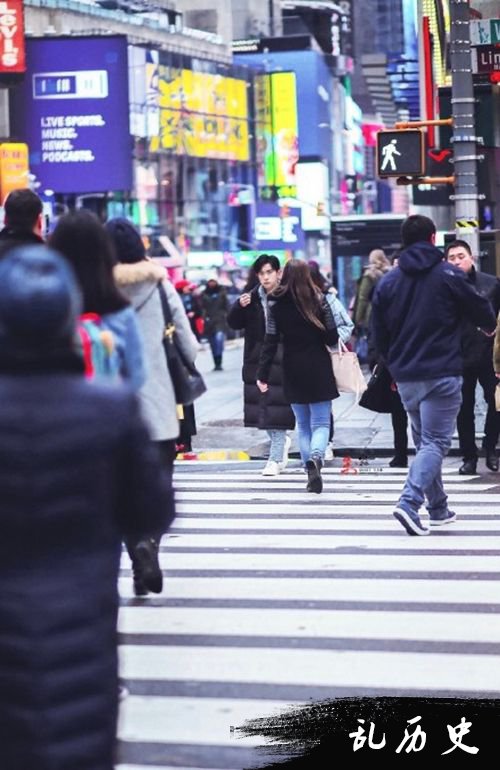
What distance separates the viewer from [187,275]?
8012cm

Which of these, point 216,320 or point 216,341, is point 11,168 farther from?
point 216,320

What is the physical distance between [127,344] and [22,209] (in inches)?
86.9

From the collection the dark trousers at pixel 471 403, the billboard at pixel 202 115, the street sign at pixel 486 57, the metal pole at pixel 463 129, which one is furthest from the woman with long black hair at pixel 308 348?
the billboard at pixel 202 115

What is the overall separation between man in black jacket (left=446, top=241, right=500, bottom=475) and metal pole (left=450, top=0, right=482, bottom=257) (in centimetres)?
353

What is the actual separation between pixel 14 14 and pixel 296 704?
4885cm

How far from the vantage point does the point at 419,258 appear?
1070cm

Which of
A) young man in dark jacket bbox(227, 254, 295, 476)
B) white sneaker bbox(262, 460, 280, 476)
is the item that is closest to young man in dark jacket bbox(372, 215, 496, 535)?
young man in dark jacket bbox(227, 254, 295, 476)

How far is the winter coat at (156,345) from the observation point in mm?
8453

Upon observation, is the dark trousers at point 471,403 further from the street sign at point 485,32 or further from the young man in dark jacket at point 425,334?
the street sign at point 485,32

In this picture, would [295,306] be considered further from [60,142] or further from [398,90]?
[60,142]

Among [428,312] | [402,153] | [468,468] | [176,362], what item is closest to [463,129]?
[402,153]

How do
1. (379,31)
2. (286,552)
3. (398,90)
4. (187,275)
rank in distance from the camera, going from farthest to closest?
1. (379,31)
2. (187,275)
3. (398,90)
4. (286,552)

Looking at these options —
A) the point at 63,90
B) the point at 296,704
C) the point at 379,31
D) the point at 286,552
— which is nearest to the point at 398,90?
the point at 63,90

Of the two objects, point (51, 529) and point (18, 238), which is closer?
point (51, 529)
